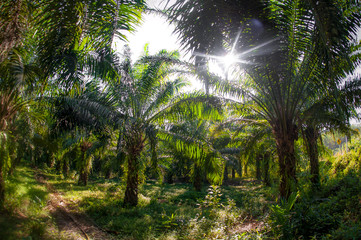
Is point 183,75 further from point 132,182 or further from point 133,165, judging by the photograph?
point 132,182

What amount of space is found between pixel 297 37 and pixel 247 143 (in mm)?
4452

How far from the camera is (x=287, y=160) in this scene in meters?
6.54

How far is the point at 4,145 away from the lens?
486 cm

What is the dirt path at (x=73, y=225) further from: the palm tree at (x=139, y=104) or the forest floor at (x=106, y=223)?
the palm tree at (x=139, y=104)

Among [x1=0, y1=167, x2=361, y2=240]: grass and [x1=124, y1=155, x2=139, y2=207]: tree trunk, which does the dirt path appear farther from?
[x1=124, y1=155, x2=139, y2=207]: tree trunk

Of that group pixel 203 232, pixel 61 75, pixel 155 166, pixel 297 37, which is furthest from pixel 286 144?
pixel 61 75

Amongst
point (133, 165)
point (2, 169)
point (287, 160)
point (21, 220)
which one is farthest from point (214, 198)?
point (2, 169)

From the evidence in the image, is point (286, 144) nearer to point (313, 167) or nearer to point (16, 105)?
point (313, 167)

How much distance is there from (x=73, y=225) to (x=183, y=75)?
621 cm

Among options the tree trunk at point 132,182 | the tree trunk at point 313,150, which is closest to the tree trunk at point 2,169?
the tree trunk at point 132,182

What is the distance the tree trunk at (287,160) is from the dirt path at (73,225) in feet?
17.2

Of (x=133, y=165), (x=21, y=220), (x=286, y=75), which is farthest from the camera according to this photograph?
(x=133, y=165)

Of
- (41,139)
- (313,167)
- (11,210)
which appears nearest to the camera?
(11,210)

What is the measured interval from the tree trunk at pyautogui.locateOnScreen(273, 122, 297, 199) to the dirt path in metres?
5.24
